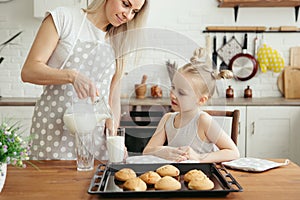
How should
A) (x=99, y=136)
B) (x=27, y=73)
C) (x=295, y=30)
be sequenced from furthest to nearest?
(x=295, y=30) → (x=27, y=73) → (x=99, y=136)

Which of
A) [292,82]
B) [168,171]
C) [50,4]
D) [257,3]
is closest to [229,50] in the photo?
[257,3]

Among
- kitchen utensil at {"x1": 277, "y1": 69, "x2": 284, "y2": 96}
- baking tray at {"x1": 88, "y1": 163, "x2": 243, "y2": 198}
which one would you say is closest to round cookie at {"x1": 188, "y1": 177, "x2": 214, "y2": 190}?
baking tray at {"x1": 88, "y1": 163, "x2": 243, "y2": 198}

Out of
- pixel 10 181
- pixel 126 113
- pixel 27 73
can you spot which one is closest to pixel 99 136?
pixel 126 113

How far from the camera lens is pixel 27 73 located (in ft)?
5.78

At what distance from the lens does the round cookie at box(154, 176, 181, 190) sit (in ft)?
4.03

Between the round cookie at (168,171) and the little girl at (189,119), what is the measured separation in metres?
0.07

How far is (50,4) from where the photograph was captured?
3.64m

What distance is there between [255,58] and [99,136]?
2.78m

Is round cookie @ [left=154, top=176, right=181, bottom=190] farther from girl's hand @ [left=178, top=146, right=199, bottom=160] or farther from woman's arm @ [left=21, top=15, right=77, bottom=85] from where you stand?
woman's arm @ [left=21, top=15, right=77, bottom=85]

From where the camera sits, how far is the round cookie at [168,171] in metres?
1.36

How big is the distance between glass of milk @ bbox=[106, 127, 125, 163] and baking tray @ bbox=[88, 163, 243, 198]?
4cm

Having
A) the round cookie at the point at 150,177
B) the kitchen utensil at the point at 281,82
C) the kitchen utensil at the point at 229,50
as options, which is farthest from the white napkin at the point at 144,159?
the kitchen utensil at the point at 281,82

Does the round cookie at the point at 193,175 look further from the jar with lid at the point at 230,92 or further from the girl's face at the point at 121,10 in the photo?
the jar with lid at the point at 230,92

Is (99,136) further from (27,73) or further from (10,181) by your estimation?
(27,73)
